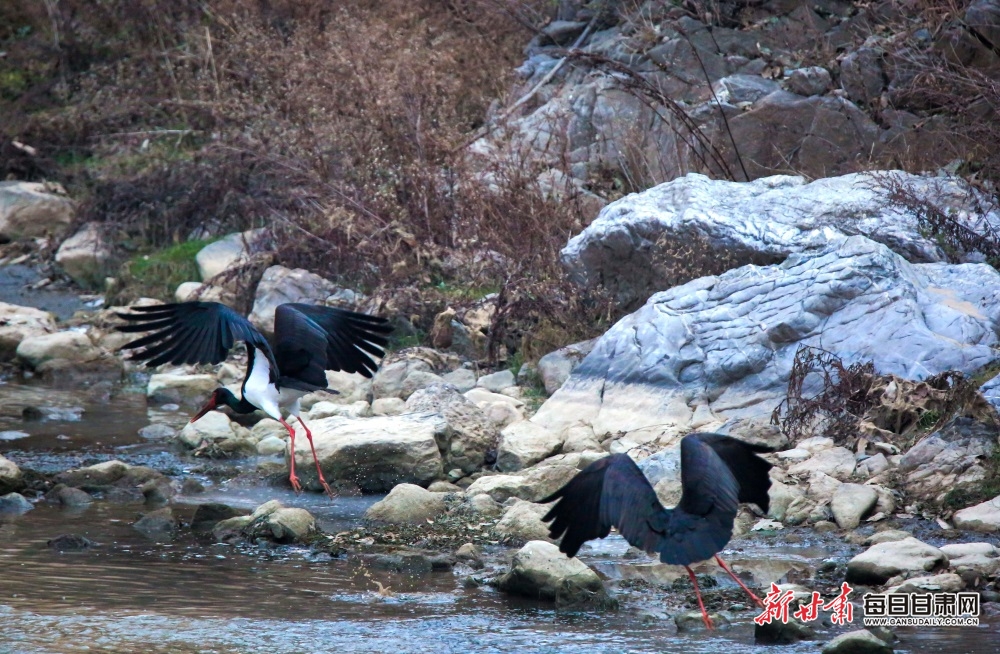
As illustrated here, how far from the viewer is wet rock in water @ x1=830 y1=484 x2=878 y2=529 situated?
5871mm

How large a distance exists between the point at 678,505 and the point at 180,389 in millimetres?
5812

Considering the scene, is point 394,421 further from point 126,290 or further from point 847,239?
point 126,290

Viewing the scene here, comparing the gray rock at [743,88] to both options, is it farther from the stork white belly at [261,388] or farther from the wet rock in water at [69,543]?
the wet rock in water at [69,543]

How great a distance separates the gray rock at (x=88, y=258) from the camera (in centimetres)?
1267

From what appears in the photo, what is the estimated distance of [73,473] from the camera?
7008 mm

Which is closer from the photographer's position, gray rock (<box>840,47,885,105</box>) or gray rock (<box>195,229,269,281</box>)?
gray rock (<box>840,47,885,105</box>)

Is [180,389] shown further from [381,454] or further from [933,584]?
[933,584]

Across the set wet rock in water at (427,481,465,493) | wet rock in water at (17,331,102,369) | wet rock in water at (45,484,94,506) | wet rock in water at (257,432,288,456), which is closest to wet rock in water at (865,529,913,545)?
wet rock in water at (427,481,465,493)

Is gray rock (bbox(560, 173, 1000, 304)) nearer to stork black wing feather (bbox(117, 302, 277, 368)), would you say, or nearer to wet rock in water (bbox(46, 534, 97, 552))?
stork black wing feather (bbox(117, 302, 277, 368))

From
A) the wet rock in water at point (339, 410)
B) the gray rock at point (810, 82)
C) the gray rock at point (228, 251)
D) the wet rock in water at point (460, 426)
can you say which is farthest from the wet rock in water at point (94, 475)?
the gray rock at point (810, 82)

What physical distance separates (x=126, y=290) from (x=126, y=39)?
18.1ft

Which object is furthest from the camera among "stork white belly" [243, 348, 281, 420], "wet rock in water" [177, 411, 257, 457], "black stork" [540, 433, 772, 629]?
"wet rock in water" [177, 411, 257, 457]

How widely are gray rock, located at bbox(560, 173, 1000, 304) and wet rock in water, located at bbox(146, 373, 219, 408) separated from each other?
9.53 feet

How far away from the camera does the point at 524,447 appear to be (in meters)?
7.04
